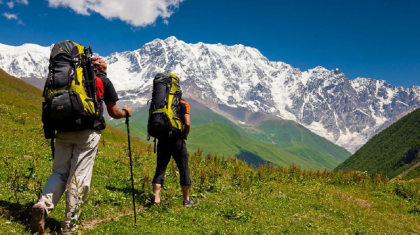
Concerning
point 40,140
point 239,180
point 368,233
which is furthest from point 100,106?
point 40,140

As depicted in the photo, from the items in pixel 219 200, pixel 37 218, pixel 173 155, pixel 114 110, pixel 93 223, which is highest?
pixel 114 110

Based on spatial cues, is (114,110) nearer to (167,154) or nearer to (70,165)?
(70,165)

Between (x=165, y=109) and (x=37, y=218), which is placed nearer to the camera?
(x=37, y=218)

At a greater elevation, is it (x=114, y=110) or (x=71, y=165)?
(x=114, y=110)

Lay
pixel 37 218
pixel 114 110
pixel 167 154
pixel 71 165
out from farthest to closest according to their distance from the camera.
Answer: pixel 167 154, pixel 114 110, pixel 71 165, pixel 37 218

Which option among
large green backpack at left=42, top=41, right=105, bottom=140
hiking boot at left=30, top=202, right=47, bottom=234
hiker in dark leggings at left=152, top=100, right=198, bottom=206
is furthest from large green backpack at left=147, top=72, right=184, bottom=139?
hiking boot at left=30, top=202, right=47, bottom=234

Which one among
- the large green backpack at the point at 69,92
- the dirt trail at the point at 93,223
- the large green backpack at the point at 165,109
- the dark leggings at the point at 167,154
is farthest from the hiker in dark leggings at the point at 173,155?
the large green backpack at the point at 69,92

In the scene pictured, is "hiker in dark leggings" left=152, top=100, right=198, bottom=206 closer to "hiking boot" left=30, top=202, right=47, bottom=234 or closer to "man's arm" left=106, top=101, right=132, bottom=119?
"man's arm" left=106, top=101, right=132, bottom=119

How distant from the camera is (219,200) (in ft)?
40.5

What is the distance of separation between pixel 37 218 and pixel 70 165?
1.39 m

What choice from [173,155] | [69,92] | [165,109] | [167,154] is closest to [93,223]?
[167,154]

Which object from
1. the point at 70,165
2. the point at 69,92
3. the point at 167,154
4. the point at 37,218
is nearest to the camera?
the point at 37,218

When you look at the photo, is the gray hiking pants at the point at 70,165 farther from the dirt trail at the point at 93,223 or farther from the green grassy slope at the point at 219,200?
the dirt trail at the point at 93,223

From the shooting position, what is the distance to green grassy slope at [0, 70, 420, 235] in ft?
28.8
